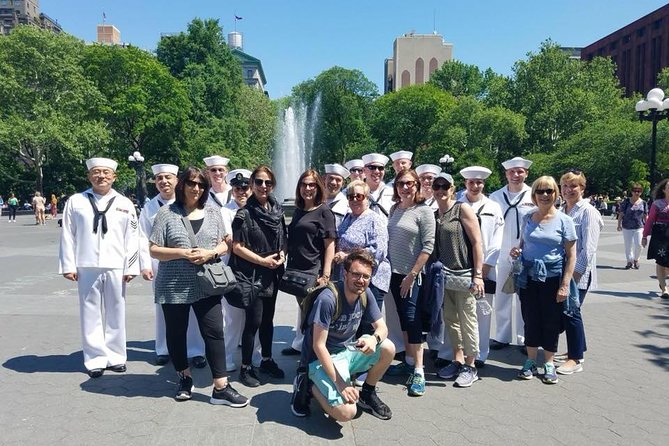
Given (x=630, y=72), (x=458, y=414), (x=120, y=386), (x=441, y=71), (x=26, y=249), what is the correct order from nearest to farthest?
1. (x=458, y=414)
2. (x=120, y=386)
3. (x=26, y=249)
4. (x=441, y=71)
5. (x=630, y=72)

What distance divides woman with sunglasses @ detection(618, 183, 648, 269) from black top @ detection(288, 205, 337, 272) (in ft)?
31.6

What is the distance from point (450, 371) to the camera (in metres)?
4.66

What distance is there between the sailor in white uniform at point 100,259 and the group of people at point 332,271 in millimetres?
13

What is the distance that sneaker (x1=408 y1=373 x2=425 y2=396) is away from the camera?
421 cm

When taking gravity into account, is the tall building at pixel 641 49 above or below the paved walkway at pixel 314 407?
above

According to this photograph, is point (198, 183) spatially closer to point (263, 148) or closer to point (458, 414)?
point (458, 414)

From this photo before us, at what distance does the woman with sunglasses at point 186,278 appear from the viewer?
3859 millimetres

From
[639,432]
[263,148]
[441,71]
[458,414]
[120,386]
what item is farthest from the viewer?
[441,71]

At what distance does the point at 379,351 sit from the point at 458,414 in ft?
2.84

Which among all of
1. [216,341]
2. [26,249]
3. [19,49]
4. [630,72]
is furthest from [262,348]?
[630,72]

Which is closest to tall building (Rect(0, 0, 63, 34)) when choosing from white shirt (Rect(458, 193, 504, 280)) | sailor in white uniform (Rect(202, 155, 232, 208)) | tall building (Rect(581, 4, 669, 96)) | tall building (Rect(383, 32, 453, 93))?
tall building (Rect(383, 32, 453, 93))

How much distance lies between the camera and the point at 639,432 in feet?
11.7

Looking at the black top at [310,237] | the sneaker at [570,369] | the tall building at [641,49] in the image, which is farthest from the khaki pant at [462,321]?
the tall building at [641,49]

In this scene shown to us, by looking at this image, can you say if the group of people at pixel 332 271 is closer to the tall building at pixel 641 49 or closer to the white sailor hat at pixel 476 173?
the white sailor hat at pixel 476 173
